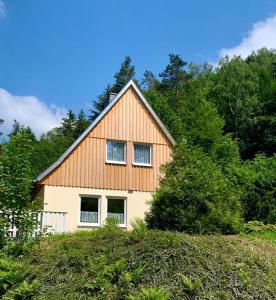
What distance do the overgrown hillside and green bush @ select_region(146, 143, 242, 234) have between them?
5.29ft

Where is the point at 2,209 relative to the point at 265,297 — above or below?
above

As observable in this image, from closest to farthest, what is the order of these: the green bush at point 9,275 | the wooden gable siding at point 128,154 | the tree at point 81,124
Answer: the green bush at point 9,275
the wooden gable siding at point 128,154
the tree at point 81,124

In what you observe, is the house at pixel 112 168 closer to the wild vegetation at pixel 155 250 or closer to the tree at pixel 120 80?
the wild vegetation at pixel 155 250

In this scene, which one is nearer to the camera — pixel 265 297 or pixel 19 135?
pixel 265 297

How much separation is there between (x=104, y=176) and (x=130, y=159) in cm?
163

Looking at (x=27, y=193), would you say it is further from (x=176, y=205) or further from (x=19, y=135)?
(x=176, y=205)

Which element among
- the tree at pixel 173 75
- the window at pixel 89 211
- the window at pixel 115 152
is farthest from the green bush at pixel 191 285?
the tree at pixel 173 75

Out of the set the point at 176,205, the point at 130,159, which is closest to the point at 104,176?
the point at 130,159

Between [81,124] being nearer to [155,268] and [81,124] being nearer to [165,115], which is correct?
[165,115]

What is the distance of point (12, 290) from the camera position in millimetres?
9969

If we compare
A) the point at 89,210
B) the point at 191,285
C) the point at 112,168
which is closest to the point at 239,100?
the point at 112,168

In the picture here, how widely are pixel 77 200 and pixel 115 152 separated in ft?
10.5

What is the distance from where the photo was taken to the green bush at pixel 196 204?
42.0ft

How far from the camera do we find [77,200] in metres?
26.5
